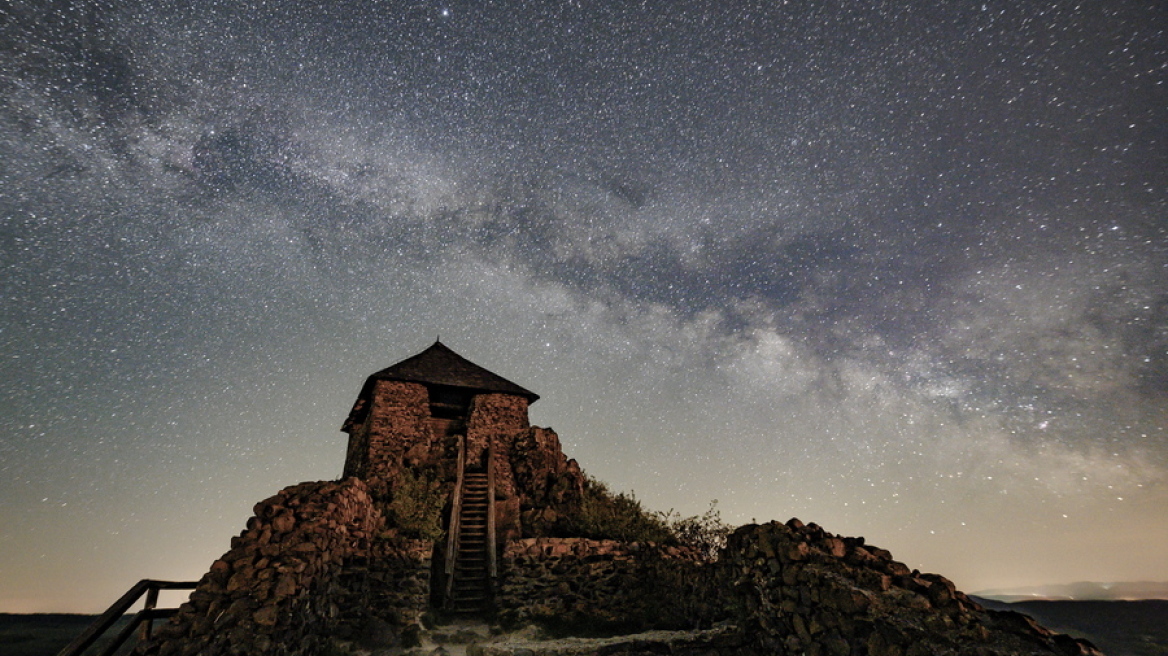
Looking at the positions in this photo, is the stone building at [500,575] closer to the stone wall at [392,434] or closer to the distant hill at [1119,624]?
the stone wall at [392,434]

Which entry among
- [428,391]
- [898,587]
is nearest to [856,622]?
[898,587]

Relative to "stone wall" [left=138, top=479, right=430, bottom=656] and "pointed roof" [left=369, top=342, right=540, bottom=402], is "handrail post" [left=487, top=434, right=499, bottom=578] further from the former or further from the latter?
"pointed roof" [left=369, top=342, right=540, bottom=402]

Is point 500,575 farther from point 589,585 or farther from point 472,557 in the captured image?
point 589,585

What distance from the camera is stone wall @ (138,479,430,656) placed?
5.79 meters

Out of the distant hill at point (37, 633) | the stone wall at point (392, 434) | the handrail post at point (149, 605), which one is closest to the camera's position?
the handrail post at point (149, 605)

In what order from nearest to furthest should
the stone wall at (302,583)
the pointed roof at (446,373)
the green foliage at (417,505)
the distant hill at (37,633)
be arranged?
the stone wall at (302,583) < the green foliage at (417,505) < the pointed roof at (446,373) < the distant hill at (37,633)

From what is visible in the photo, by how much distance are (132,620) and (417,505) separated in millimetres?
8036

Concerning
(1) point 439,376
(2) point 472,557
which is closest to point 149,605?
(2) point 472,557

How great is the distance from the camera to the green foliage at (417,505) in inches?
505

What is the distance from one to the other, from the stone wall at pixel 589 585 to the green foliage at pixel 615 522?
1044mm

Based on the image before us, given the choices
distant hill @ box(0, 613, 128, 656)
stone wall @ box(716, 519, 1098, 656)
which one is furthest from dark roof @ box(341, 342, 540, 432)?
distant hill @ box(0, 613, 128, 656)

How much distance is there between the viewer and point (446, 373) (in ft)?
69.2

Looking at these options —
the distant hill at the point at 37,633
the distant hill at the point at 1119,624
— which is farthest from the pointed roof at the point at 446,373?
the distant hill at the point at 37,633

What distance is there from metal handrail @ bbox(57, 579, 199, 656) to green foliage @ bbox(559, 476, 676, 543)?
31.3 feet
